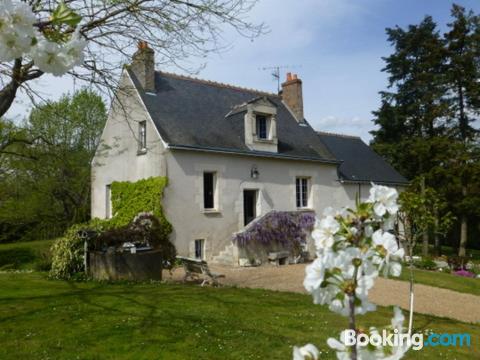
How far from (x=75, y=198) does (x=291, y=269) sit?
41.3 ft

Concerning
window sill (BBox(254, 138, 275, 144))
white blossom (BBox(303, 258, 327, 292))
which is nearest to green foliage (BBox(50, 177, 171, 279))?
window sill (BBox(254, 138, 275, 144))

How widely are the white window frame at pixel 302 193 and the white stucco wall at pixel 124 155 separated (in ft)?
21.1

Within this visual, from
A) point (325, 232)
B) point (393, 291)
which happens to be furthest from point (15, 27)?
point (393, 291)

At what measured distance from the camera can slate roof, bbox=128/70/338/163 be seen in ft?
47.9

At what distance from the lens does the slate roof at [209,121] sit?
14.6 meters

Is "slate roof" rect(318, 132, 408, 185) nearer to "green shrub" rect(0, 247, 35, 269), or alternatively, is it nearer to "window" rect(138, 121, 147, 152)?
"window" rect(138, 121, 147, 152)

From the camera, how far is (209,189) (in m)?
15.2

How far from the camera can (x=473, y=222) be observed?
27.7 m

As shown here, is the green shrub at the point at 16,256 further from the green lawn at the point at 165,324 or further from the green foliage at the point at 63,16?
the green foliage at the point at 63,16

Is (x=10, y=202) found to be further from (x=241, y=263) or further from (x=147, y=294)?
(x=147, y=294)

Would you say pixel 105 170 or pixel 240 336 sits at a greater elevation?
pixel 105 170

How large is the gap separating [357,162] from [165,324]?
57.6ft

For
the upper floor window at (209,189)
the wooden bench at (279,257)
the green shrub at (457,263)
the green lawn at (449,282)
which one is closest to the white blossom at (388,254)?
the green lawn at (449,282)

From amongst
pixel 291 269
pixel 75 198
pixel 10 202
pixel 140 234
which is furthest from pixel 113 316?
pixel 75 198
